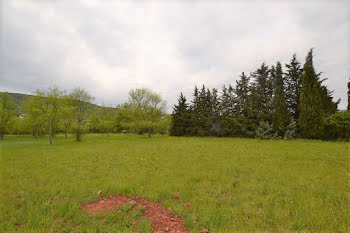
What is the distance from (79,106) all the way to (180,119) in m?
20.5

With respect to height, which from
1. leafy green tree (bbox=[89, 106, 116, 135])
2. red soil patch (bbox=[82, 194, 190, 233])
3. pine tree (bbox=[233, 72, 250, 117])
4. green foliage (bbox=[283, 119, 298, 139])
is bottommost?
red soil patch (bbox=[82, 194, 190, 233])

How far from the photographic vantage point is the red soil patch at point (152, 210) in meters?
3.58

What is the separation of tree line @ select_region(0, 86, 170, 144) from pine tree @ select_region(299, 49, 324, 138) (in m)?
23.6

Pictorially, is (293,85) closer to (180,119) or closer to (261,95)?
(261,95)

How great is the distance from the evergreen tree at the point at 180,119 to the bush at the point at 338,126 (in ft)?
75.7

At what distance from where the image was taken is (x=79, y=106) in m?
26.7

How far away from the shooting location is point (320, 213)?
385 cm

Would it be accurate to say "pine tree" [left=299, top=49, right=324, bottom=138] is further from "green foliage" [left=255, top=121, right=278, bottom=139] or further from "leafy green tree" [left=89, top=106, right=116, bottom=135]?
"leafy green tree" [left=89, top=106, right=116, bottom=135]

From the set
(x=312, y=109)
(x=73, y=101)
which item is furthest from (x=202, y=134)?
(x=73, y=101)

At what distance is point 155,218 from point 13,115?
45.3 meters

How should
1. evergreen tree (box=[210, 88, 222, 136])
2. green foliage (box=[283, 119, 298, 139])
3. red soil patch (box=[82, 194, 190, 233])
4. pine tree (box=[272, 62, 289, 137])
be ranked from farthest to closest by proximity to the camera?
evergreen tree (box=[210, 88, 222, 136]) → pine tree (box=[272, 62, 289, 137]) → green foliage (box=[283, 119, 298, 139]) → red soil patch (box=[82, 194, 190, 233])

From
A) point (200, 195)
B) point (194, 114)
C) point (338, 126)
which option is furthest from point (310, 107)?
point (200, 195)

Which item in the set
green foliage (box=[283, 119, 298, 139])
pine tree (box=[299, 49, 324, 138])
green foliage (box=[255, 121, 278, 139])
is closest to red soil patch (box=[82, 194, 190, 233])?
green foliage (box=[255, 121, 278, 139])

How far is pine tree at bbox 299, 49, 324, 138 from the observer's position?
68.6ft
